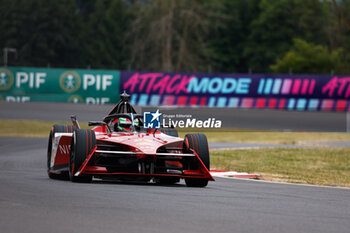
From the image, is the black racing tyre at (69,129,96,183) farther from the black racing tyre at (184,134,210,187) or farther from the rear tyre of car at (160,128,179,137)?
the rear tyre of car at (160,128,179,137)

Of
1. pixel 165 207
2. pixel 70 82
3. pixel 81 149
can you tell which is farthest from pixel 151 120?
pixel 70 82

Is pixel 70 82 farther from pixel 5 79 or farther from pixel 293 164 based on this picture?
pixel 293 164

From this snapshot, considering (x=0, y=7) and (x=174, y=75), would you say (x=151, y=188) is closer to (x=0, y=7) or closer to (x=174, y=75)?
(x=174, y=75)

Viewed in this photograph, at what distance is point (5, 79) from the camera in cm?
3222

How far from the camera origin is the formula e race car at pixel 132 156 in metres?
9.91

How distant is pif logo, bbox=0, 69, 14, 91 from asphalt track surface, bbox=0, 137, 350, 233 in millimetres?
21789

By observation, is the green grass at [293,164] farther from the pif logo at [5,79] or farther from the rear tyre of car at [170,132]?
the pif logo at [5,79]

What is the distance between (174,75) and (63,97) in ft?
16.6

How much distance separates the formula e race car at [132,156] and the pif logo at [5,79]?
2183 centimetres

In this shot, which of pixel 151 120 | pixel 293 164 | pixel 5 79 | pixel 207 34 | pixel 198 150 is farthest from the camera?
pixel 207 34

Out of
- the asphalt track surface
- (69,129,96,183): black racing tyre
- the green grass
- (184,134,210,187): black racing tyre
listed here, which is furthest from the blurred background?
the asphalt track surface

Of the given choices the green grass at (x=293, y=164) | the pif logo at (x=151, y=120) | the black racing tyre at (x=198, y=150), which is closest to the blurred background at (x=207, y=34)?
the green grass at (x=293, y=164)

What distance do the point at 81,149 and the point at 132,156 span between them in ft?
2.29

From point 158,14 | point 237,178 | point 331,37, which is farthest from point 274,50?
point 237,178
